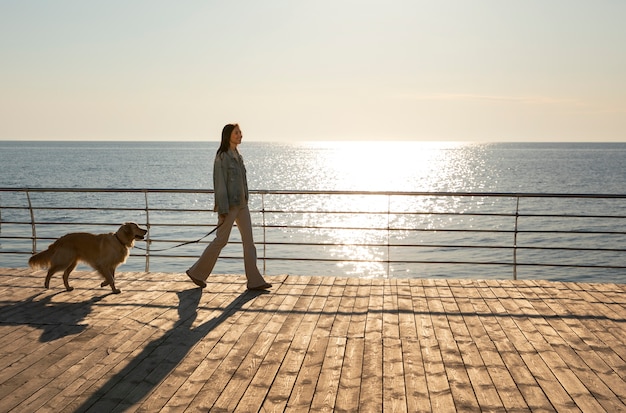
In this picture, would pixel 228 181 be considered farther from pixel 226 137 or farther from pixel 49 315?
pixel 49 315

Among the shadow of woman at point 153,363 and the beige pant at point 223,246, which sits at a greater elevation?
the beige pant at point 223,246

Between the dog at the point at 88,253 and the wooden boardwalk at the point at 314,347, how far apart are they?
308 mm

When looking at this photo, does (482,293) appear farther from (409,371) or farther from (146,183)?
(146,183)

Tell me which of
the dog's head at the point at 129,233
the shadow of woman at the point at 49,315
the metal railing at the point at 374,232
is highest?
the dog's head at the point at 129,233

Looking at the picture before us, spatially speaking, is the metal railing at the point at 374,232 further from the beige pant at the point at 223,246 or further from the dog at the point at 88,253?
the dog at the point at 88,253

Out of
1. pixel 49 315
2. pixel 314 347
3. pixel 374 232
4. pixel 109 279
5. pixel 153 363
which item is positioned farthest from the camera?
pixel 374 232

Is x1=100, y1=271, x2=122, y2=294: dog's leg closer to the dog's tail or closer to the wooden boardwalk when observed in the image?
the wooden boardwalk

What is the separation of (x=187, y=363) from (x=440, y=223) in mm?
36245

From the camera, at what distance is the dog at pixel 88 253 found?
7.21 meters

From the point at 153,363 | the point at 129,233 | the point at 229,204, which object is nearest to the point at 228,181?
the point at 229,204

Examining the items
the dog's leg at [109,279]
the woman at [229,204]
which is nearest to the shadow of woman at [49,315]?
the dog's leg at [109,279]

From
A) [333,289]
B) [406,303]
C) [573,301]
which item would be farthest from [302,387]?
[573,301]

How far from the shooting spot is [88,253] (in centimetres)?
724

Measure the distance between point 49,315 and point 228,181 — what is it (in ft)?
7.59
